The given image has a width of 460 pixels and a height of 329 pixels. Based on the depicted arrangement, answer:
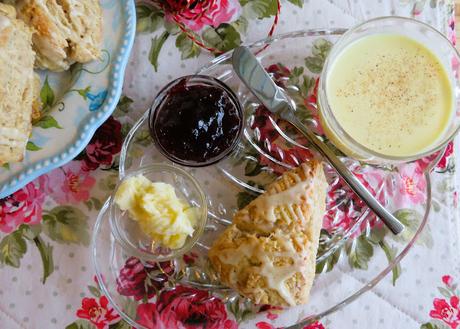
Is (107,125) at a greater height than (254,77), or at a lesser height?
lesser

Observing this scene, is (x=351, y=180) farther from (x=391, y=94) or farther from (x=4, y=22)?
(x=4, y=22)

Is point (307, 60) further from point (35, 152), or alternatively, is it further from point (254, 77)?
point (35, 152)

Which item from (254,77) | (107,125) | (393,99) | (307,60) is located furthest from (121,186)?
(393,99)

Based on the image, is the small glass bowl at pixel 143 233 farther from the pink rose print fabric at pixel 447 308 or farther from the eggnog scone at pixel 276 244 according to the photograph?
the pink rose print fabric at pixel 447 308

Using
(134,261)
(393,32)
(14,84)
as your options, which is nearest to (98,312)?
(134,261)

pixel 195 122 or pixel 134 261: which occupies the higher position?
pixel 195 122

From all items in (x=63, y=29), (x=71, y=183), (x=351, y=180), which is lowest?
(x=71, y=183)

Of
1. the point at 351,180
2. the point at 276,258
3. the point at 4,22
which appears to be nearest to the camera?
the point at 4,22

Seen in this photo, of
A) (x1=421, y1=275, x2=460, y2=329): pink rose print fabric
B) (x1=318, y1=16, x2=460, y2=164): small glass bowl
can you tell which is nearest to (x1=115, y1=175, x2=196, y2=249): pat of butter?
(x1=318, y1=16, x2=460, y2=164): small glass bowl
